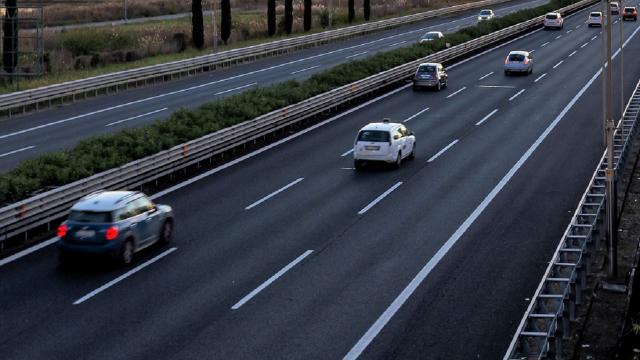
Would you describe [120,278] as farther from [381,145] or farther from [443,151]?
[443,151]

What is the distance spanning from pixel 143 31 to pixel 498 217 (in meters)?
69.4

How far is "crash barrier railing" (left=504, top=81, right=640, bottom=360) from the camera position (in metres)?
16.2

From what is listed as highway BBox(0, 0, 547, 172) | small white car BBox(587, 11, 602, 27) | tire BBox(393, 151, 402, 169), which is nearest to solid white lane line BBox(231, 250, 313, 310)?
tire BBox(393, 151, 402, 169)

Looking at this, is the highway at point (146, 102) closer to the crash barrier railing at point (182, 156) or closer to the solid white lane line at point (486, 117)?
the crash barrier railing at point (182, 156)

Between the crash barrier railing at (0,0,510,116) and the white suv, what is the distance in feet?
59.6

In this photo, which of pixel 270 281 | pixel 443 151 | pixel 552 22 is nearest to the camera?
pixel 270 281

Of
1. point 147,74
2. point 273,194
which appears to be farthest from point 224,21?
point 273,194

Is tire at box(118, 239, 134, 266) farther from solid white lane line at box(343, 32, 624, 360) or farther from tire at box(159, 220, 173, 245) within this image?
solid white lane line at box(343, 32, 624, 360)

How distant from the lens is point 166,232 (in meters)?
25.6

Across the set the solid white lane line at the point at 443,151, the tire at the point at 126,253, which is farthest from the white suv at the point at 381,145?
the tire at the point at 126,253

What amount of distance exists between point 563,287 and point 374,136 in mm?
16019

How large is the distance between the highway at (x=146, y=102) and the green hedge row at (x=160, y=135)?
4149mm

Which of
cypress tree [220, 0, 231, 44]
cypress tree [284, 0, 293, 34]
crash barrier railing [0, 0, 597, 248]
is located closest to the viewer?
crash barrier railing [0, 0, 597, 248]

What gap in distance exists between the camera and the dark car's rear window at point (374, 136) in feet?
117
